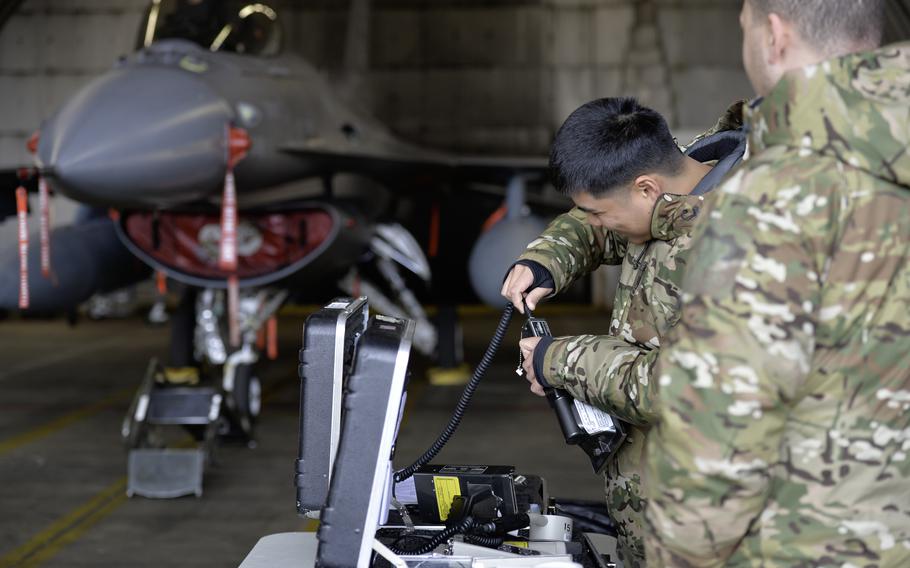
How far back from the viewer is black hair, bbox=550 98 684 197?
1.97 meters

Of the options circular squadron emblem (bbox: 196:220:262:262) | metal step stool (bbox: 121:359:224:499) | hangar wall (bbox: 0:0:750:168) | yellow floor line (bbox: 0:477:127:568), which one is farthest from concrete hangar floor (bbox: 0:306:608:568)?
hangar wall (bbox: 0:0:750:168)

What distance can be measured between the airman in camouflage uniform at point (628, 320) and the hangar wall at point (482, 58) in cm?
1250

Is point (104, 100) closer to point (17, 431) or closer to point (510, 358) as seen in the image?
point (17, 431)

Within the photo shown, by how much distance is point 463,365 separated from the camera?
9.82 meters

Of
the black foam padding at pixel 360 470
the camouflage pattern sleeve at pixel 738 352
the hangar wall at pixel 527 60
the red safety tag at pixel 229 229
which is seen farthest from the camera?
the hangar wall at pixel 527 60

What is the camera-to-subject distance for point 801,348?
4.32ft

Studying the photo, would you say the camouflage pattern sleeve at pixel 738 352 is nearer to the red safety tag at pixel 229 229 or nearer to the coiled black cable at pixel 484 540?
the coiled black cable at pixel 484 540

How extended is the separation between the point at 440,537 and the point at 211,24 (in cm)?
535

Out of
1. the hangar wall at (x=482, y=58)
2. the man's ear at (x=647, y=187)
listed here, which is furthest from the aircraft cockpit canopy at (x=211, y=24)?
the hangar wall at (x=482, y=58)

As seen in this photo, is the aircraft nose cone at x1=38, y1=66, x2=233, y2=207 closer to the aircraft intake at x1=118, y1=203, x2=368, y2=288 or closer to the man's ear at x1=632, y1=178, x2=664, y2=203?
the aircraft intake at x1=118, y1=203, x2=368, y2=288

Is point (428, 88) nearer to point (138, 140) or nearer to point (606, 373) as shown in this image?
point (138, 140)

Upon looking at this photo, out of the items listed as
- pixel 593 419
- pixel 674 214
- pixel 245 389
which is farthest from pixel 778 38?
pixel 245 389

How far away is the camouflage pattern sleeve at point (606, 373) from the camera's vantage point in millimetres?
1731

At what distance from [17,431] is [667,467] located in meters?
6.98
